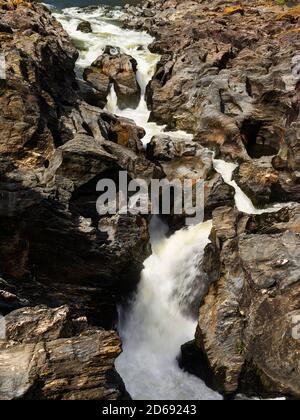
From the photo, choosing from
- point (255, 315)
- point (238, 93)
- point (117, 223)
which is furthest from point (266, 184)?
point (255, 315)

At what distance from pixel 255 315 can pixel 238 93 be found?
22275 millimetres

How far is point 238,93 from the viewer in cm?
3419

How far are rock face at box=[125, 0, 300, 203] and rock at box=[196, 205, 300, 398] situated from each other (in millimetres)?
9227

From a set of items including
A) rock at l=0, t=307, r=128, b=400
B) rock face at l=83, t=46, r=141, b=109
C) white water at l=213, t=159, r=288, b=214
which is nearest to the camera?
rock at l=0, t=307, r=128, b=400

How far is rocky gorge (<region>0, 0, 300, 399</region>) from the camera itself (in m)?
12.8

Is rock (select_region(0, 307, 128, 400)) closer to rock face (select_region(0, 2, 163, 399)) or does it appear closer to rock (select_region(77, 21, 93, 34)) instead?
rock face (select_region(0, 2, 163, 399))

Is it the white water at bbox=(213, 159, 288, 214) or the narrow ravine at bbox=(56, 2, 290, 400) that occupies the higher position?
the white water at bbox=(213, 159, 288, 214)

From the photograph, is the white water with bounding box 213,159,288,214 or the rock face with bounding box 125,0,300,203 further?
the rock face with bounding box 125,0,300,203

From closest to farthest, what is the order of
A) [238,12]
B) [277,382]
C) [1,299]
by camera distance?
[1,299], [277,382], [238,12]

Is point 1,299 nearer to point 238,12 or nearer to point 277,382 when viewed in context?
point 277,382

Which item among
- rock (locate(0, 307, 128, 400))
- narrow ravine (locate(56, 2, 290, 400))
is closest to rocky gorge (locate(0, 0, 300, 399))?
rock (locate(0, 307, 128, 400))

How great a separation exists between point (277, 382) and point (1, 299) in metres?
10.4

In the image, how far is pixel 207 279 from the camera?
69.3 feet

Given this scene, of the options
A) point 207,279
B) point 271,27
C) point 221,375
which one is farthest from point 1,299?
point 271,27
